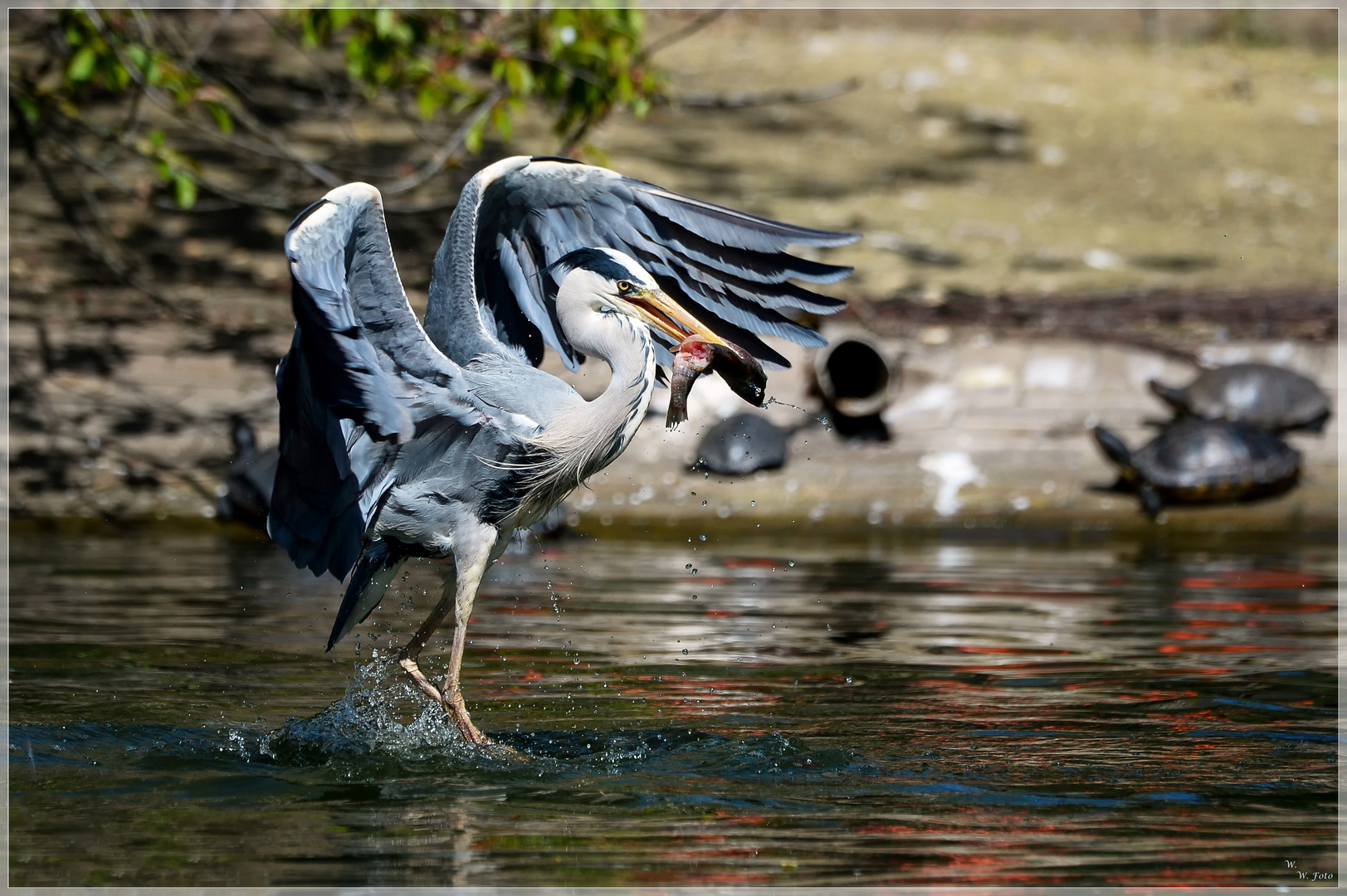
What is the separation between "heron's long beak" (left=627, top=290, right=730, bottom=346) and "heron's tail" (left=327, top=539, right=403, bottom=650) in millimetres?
1264

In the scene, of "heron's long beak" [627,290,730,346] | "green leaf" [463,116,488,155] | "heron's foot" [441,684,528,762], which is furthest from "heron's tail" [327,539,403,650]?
"green leaf" [463,116,488,155]

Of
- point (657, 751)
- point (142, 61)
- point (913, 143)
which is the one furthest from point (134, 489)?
point (913, 143)

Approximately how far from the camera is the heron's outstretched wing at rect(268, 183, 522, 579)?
177 inches

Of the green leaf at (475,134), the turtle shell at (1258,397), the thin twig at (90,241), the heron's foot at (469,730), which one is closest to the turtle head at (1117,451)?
the turtle shell at (1258,397)

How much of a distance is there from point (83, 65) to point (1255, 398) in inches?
305

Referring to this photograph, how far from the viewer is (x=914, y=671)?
593 cm

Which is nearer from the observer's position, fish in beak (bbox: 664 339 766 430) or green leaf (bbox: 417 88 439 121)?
fish in beak (bbox: 664 339 766 430)

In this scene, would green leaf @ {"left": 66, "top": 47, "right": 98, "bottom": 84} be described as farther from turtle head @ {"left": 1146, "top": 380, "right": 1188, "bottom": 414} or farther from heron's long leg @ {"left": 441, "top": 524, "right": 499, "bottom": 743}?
turtle head @ {"left": 1146, "top": 380, "right": 1188, "bottom": 414}

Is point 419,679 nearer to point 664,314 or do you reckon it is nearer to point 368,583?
point 368,583

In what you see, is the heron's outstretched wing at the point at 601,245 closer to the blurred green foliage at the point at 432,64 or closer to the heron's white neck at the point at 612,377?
the heron's white neck at the point at 612,377

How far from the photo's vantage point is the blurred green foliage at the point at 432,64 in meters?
8.21

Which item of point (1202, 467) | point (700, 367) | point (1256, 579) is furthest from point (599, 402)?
point (1202, 467)

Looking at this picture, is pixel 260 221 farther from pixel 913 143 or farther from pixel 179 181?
pixel 913 143

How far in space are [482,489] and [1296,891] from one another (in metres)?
2.87
